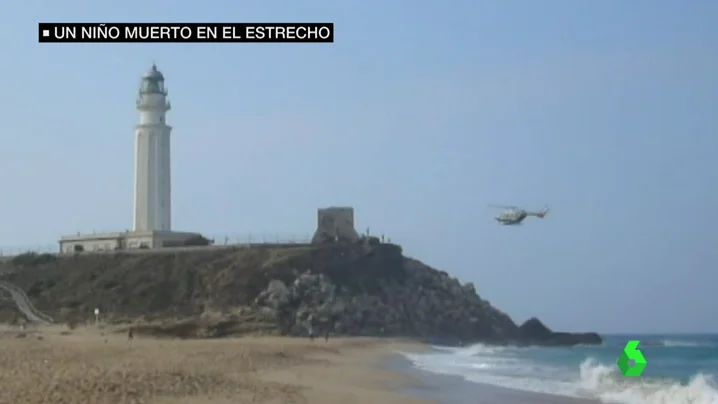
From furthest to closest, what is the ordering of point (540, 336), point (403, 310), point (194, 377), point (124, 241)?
point (540, 336), point (124, 241), point (403, 310), point (194, 377)

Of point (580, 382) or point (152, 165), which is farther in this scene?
point (152, 165)

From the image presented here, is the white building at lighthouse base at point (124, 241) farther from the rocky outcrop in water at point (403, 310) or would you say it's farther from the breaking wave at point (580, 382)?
the breaking wave at point (580, 382)

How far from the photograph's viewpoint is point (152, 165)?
172ft

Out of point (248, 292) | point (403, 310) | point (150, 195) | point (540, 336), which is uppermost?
point (150, 195)

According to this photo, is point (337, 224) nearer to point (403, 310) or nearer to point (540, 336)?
point (403, 310)

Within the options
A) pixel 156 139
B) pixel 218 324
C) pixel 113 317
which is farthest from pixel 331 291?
pixel 156 139

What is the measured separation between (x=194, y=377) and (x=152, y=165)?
37276 millimetres

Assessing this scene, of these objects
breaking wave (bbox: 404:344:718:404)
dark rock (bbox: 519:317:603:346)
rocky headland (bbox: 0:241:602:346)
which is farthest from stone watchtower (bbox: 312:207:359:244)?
breaking wave (bbox: 404:344:718:404)

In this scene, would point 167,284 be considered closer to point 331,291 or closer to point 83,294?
point 83,294

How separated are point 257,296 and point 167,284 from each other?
4.88m

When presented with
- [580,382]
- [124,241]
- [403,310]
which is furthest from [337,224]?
[580,382]

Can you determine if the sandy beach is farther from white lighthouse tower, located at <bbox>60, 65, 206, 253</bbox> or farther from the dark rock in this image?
the dark rock

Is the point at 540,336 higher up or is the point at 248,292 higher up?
the point at 248,292

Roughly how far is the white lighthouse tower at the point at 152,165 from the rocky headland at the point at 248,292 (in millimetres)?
4041
